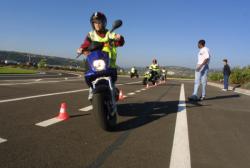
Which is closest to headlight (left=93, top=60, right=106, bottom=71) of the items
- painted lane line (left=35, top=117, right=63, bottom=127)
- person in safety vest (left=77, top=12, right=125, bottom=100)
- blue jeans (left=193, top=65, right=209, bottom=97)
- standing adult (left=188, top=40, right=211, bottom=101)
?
person in safety vest (left=77, top=12, right=125, bottom=100)

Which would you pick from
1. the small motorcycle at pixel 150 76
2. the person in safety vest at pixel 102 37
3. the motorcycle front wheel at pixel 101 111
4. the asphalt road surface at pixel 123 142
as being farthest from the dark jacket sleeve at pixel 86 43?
the small motorcycle at pixel 150 76

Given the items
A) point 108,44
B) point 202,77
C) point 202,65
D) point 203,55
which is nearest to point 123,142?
point 108,44

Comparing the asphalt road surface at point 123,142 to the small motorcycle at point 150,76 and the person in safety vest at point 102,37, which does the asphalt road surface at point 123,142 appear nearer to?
the person in safety vest at point 102,37

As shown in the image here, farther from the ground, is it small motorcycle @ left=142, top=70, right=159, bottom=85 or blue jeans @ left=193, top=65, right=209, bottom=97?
blue jeans @ left=193, top=65, right=209, bottom=97

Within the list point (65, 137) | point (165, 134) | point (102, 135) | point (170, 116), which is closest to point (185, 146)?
point (165, 134)

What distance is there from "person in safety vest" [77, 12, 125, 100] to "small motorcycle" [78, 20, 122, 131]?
7.1 inches

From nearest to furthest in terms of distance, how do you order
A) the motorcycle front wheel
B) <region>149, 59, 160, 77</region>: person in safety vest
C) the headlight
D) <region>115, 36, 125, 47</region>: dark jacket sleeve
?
the motorcycle front wheel < the headlight < <region>115, 36, 125, 47</region>: dark jacket sleeve < <region>149, 59, 160, 77</region>: person in safety vest

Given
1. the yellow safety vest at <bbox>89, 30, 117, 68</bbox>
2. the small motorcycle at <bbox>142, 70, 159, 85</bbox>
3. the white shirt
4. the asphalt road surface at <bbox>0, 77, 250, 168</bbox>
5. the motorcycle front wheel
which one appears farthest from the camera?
the small motorcycle at <bbox>142, 70, 159, 85</bbox>

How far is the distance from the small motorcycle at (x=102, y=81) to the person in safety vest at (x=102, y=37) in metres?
0.18

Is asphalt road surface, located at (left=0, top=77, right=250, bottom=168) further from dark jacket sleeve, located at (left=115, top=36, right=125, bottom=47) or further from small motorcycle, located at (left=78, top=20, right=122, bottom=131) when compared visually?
dark jacket sleeve, located at (left=115, top=36, right=125, bottom=47)

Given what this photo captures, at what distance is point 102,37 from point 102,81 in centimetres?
96

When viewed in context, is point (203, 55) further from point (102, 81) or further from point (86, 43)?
point (102, 81)

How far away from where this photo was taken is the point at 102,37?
5.51 m

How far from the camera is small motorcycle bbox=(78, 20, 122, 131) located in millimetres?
4637
